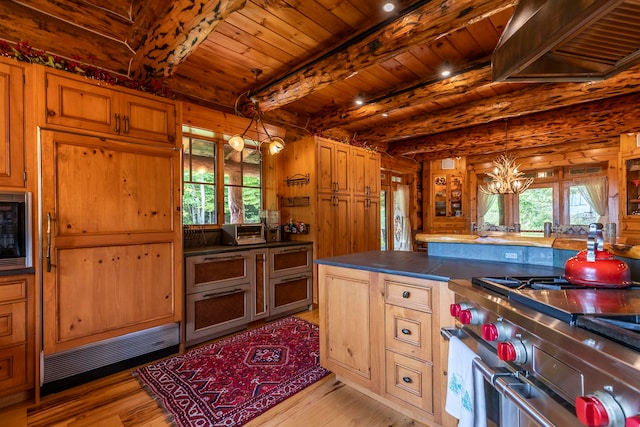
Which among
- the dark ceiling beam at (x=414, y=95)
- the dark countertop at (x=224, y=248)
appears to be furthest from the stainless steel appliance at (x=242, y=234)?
the dark ceiling beam at (x=414, y=95)

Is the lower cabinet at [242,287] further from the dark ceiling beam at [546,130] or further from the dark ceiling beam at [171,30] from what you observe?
the dark ceiling beam at [546,130]

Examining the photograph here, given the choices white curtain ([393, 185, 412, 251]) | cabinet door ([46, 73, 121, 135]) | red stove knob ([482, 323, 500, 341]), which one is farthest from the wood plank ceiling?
white curtain ([393, 185, 412, 251])

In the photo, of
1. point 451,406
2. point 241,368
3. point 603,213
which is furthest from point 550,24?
point 603,213

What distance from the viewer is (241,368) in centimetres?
239

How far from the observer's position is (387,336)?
1807 millimetres

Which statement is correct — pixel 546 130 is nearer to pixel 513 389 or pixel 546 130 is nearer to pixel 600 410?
pixel 513 389

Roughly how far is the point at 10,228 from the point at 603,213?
8.35m

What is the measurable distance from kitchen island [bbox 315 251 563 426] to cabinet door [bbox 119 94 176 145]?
1744 millimetres

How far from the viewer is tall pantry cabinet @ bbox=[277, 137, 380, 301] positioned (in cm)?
397

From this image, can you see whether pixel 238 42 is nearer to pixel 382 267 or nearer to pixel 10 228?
pixel 10 228

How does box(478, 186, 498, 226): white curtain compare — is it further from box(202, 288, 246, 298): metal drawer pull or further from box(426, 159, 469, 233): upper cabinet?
box(202, 288, 246, 298): metal drawer pull

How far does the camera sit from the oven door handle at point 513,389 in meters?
0.77

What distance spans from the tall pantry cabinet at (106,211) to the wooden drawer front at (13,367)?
4.7 inches

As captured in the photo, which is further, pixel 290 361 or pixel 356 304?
pixel 290 361
